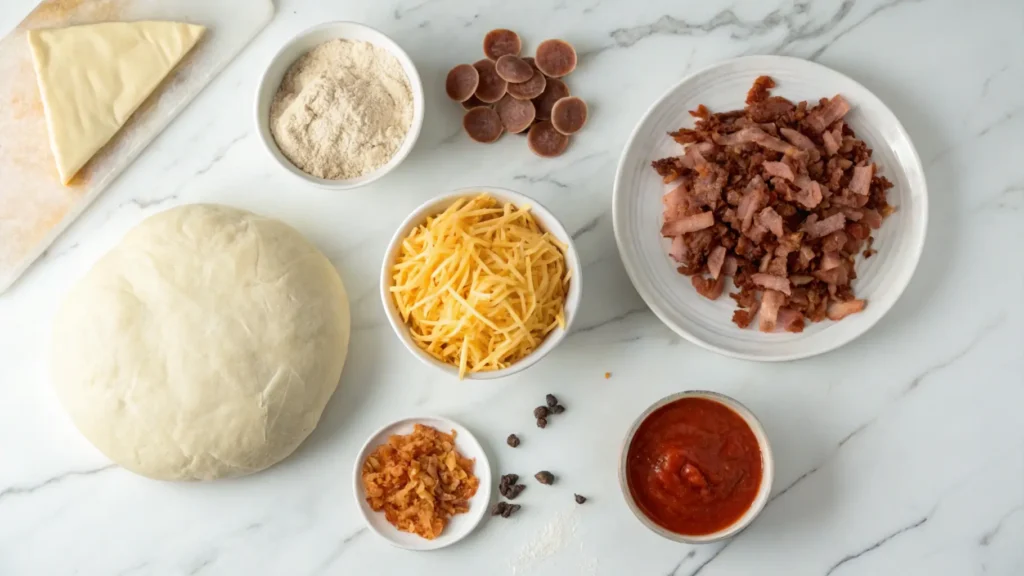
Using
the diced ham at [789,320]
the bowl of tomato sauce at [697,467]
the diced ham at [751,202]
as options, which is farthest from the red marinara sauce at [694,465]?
the diced ham at [751,202]

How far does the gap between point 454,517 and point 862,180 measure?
5.27ft

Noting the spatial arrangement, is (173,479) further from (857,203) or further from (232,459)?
(857,203)

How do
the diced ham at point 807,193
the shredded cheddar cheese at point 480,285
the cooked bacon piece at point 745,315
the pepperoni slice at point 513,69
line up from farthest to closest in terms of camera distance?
1. the pepperoni slice at point 513,69
2. the cooked bacon piece at point 745,315
3. the diced ham at point 807,193
4. the shredded cheddar cheese at point 480,285

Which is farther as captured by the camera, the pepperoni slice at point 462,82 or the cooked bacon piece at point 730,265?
the pepperoni slice at point 462,82

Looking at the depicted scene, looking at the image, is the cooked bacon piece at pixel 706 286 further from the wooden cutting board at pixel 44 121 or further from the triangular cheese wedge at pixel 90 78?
the triangular cheese wedge at pixel 90 78

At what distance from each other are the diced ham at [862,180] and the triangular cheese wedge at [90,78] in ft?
7.02

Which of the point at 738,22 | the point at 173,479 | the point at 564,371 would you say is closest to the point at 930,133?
the point at 738,22

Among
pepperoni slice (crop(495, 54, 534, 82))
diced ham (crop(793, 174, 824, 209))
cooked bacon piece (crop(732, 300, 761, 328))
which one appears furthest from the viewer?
pepperoni slice (crop(495, 54, 534, 82))

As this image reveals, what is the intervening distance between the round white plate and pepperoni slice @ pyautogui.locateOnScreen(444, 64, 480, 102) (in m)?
0.54

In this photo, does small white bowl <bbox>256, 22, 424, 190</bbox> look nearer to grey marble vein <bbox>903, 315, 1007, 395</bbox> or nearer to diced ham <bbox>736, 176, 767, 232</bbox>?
diced ham <bbox>736, 176, 767, 232</bbox>

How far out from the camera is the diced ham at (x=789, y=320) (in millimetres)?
2375

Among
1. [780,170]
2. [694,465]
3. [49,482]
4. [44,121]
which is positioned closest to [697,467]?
[694,465]

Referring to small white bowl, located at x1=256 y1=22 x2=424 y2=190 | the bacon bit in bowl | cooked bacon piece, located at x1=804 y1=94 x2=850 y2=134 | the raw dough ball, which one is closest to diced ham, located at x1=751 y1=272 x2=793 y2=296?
the bacon bit in bowl

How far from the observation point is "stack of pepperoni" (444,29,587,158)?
2.52 metres
